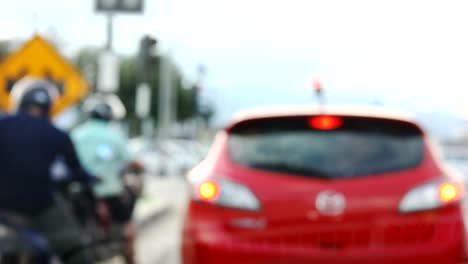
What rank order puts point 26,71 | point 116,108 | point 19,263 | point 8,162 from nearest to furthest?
1. point 19,263
2. point 8,162
3. point 116,108
4. point 26,71

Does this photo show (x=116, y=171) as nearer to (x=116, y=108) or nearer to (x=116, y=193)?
(x=116, y=193)

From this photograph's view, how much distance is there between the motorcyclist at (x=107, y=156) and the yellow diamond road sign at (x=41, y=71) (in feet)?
9.14

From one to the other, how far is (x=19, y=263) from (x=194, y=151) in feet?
122

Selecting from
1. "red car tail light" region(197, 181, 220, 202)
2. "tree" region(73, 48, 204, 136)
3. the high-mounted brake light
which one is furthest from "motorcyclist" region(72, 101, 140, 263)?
"tree" region(73, 48, 204, 136)

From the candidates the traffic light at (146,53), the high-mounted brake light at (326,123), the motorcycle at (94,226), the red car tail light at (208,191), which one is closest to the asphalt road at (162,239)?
the motorcycle at (94,226)

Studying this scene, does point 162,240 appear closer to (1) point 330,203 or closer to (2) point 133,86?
(1) point 330,203

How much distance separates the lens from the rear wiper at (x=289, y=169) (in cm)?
519

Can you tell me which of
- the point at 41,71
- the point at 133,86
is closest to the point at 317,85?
the point at 41,71

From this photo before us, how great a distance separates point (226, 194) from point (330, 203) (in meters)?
0.56

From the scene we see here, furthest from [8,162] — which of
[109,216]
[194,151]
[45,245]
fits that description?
[194,151]

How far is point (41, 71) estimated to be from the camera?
36.4ft

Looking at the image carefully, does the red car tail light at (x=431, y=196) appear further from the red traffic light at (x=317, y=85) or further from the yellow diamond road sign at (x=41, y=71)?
the yellow diamond road sign at (x=41, y=71)

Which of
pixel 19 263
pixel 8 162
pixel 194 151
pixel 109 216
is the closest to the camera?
pixel 19 263

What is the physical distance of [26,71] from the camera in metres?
11.0
